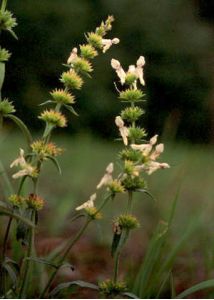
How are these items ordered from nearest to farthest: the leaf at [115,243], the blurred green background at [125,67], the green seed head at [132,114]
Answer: the leaf at [115,243], the green seed head at [132,114], the blurred green background at [125,67]

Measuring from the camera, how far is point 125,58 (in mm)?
6988

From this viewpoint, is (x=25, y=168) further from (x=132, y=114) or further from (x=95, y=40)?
(x=95, y=40)

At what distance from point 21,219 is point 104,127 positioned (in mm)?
4977

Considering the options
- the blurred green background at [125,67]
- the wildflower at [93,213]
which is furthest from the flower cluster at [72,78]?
the blurred green background at [125,67]

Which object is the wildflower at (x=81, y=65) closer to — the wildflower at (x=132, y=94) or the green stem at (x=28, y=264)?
the wildflower at (x=132, y=94)

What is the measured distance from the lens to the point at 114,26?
711 cm

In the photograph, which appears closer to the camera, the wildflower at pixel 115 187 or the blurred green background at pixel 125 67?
the wildflower at pixel 115 187

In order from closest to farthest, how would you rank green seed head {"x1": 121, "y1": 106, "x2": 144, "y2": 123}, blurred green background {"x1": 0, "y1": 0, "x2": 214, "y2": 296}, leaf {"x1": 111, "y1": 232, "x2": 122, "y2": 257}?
leaf {"x1": 111, "y1": 232, "x2": 122, "y2": 257} → green seed head {"x1": 121, "y1": 106, "x2": 144, "y2": 123} → blurred green background {"x1": 0, "y1": 0, "x2": 214, "y2": 296}

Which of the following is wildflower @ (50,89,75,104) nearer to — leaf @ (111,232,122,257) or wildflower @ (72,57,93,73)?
wildflower @ (72,57,93,73)

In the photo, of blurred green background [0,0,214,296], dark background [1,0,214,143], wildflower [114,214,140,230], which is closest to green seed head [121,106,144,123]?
wildflower [114,214,140,230]

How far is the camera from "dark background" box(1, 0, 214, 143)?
6871mm

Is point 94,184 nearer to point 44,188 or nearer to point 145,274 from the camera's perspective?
point 44,188

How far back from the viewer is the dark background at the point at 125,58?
6871mm

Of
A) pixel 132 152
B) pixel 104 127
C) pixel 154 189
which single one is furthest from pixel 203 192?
pixel 132 152
